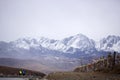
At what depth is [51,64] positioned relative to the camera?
194875mm

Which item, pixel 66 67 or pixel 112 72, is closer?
pixel 112 72

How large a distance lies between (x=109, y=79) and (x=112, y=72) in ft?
39.6

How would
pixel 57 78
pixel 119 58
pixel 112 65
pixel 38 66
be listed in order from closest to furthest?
pixel 57 78 < pixel 112 65 < pixel 119 58 < pixel 38 66

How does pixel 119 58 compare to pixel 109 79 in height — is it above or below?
above

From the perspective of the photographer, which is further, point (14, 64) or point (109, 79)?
point (14, 64)

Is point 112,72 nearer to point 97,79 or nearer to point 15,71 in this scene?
point 97,79

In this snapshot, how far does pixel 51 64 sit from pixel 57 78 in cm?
13847

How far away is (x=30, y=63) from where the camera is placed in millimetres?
184625

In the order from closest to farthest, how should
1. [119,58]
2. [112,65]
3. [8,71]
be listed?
[112,65] < [119,58] < [8,71]

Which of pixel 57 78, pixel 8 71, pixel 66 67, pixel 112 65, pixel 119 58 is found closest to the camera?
pixel 57 78

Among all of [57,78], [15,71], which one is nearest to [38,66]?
[15,71]

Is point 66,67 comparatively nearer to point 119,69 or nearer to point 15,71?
point 15,71

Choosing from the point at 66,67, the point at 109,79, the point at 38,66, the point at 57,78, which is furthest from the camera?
the point at 66,67

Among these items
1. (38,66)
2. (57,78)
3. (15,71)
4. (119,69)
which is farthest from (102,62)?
(38,66)
